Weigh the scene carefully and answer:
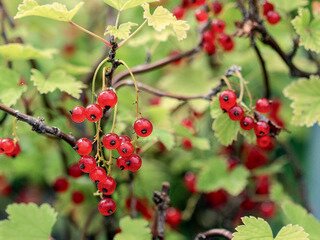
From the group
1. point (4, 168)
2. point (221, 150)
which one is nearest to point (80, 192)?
point (4, 168)

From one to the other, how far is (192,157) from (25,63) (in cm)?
82

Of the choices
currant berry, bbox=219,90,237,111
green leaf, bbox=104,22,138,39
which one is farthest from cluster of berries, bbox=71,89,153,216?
currant berry, bbox=219,90,237,111

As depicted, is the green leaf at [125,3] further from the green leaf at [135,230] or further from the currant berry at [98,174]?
the green leaf at [135,230]

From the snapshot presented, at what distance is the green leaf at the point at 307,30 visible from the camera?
1493 mm

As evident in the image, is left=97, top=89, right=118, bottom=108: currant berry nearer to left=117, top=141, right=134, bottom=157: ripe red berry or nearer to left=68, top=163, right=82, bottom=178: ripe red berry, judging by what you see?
left=117, top=141, right=134, bottom=157: ripe red berry

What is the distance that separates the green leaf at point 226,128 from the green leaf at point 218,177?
0.46 meters

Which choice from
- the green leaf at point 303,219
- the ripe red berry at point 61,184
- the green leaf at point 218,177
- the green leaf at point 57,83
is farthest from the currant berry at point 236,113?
the ripe red berry at point 61,184

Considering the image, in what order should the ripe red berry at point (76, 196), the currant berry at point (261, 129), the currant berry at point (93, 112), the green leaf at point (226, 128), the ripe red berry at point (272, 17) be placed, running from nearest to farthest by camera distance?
the currant berry at point (93, 112) → the currant berry at point (261, 129) → the green leaf at point (226, 128) → the ripe red berry at point (272, 17) → the ripe red berry at point (76, 196)

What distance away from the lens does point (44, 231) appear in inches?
58.6

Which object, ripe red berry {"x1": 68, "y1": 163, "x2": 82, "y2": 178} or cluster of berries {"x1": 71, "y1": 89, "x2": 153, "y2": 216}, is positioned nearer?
cluster of berries {"x1": 71, "y1": 89, "x2": 153, "y2": 216}

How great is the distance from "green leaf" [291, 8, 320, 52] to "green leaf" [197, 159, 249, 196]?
0.62m

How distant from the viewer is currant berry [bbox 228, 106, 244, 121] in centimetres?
143

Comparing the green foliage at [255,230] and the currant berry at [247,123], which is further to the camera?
the currant berry at [247,123]

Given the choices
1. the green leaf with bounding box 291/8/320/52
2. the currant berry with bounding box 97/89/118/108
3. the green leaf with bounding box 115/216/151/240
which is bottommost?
the green leaf with bounding box 115/216/151/240
